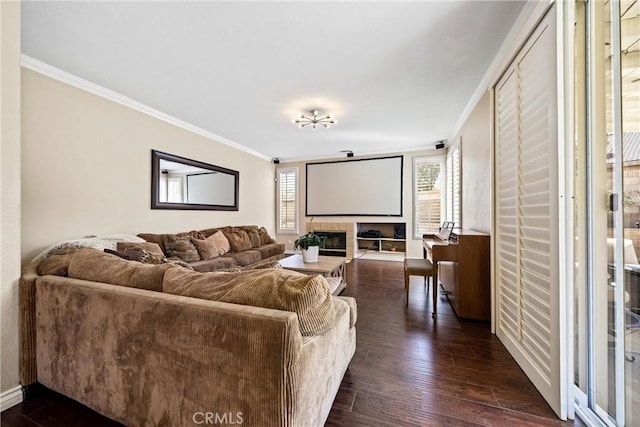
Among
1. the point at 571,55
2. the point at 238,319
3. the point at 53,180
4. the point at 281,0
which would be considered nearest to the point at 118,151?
the point at 53,180

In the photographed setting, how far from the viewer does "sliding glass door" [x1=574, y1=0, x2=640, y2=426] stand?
115cm

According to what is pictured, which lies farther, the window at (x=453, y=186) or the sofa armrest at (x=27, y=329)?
the window at (x=453, y=186)

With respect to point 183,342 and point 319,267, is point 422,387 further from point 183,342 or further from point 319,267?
point 319,267

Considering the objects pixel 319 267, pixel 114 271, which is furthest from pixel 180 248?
pixel 114 271

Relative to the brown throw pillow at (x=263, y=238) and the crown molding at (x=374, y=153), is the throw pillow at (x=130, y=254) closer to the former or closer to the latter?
the brown throw pillow at (x=263, y=238)

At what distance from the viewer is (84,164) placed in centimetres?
267

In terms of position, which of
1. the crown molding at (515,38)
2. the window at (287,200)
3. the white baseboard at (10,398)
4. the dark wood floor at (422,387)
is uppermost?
the crown molding at (515,38)

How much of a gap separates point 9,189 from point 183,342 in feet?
4.70

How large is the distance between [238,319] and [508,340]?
7.20ft

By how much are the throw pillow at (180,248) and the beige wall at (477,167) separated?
3577mm

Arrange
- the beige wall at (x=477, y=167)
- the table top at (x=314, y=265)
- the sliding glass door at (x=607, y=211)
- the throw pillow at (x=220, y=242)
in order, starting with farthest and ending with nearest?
the throw pillow at (x=220, y=242) < the table top at (x=314, y=265) < the beige wall at (x=477, y=167) < the sliding glass door at (x=607, y=211)

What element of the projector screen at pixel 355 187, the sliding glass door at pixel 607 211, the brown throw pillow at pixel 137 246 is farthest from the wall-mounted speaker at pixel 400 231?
the brown throw pillow at pixel 137 246

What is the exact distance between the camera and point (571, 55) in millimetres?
1345

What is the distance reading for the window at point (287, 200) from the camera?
6562 mm
